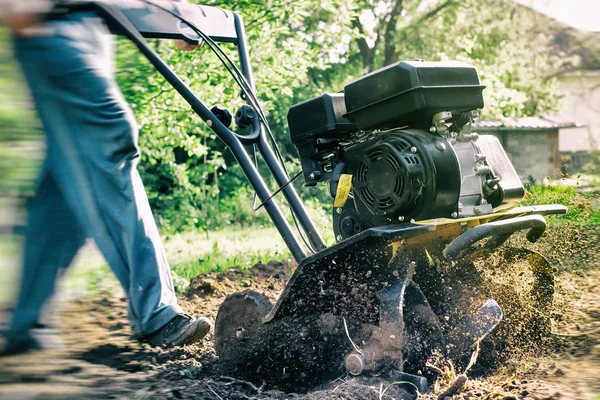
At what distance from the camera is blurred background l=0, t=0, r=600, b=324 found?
1262 mm

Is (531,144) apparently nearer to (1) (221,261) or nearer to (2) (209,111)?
(1) (221,261)

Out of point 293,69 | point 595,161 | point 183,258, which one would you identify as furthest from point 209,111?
point 293,69

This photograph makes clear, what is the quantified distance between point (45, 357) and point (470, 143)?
1.78 m

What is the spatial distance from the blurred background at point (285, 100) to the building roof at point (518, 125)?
62mm

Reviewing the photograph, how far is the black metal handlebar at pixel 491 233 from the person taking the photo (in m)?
2.32

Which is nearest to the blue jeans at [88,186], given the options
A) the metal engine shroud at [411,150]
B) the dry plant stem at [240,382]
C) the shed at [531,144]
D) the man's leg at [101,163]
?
the man's leg at [101,163]

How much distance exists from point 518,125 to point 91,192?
14.6m

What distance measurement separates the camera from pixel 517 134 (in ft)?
53.2

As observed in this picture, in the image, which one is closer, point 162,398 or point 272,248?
point 162,398

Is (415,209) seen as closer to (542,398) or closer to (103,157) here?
(542,398)

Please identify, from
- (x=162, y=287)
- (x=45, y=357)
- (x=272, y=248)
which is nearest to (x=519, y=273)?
(x=162, y=287)

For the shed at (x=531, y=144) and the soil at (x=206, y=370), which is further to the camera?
the shed at (x=531, y=144)

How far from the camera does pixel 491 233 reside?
7.68 feet

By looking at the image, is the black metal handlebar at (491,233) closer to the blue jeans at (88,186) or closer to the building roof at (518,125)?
the blue jeans at (88,186)
